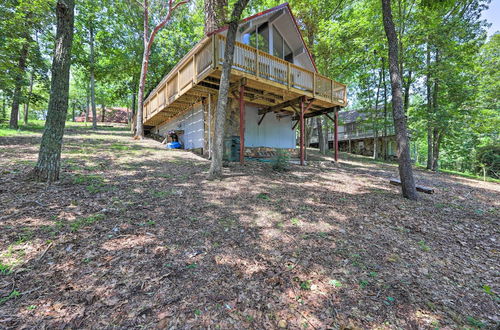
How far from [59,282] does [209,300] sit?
59.5 inches

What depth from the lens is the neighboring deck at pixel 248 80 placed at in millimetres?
7371

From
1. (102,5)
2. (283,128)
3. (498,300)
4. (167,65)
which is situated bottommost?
(498,300)

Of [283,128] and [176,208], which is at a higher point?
[283,128]

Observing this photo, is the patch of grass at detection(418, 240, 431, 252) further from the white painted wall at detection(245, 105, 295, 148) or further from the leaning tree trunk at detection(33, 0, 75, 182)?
the white painted wall at detection(245, 105, 295, 148)

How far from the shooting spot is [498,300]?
2.20 meters

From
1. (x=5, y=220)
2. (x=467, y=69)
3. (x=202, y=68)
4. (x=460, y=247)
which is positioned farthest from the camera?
(x=467, y=69)

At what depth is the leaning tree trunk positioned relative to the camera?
404 cm

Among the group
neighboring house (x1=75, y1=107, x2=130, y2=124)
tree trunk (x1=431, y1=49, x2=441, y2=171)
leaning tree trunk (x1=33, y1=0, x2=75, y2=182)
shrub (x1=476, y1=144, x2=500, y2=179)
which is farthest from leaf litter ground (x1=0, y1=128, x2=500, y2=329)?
neighboring house (x1=75, y1=107, x2=130, y2=124)

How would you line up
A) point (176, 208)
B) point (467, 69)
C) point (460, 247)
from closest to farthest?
point (460, 247)
point (176, 208)
point (467, 69)

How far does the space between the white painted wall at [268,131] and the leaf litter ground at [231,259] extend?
7103 mm

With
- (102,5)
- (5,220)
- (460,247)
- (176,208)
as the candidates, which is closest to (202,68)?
(176,208)

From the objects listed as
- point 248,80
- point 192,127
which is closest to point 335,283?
point 248,80

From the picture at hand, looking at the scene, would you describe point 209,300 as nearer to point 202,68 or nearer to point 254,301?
point 254,301

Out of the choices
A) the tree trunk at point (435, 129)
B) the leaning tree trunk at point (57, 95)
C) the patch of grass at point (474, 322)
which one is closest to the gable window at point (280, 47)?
the tree trunk at point (435, 129)
